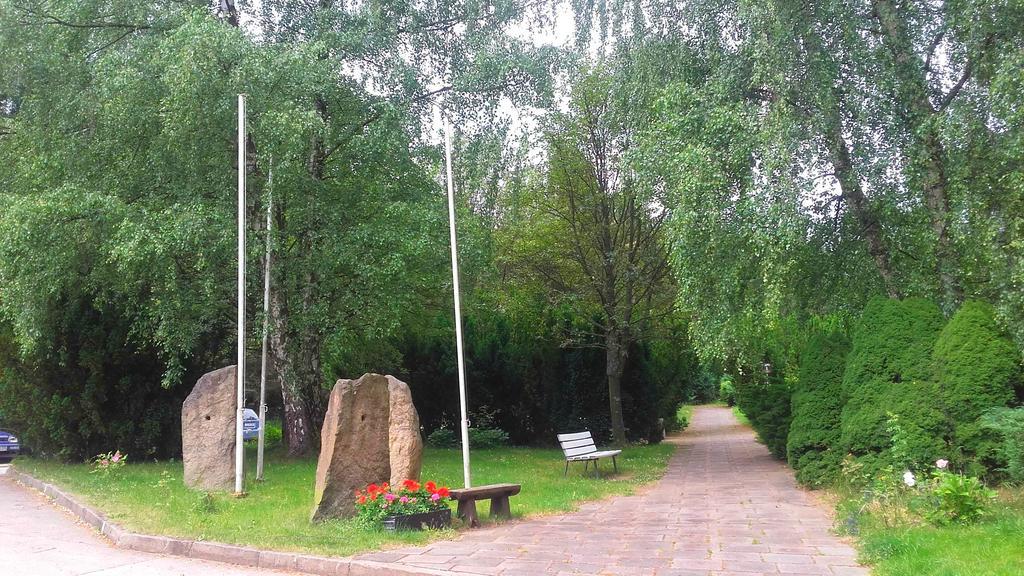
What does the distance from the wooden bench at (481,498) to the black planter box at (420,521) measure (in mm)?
235

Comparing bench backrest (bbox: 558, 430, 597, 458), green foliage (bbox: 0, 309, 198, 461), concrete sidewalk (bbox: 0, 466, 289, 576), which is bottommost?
concrete sidewalk (bbox: 0, 466, 289, 576)

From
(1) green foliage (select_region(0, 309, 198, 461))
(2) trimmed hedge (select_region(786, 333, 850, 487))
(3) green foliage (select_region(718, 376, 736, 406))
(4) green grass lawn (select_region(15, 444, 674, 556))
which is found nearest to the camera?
(4) green grass lawn (select_region(15, 444, 674, 556))

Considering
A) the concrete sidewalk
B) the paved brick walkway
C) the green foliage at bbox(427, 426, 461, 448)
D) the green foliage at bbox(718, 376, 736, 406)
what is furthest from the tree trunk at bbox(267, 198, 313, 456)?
the green foliage at bbox(718, 376, 736, 406)

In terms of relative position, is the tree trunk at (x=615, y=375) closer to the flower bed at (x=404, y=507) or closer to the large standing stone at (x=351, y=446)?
the large standing stone at (x=351, y=446)

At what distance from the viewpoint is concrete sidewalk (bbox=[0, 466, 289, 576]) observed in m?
7.12

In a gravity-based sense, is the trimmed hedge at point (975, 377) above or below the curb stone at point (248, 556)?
above

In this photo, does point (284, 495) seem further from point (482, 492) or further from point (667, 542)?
point (667, 542)

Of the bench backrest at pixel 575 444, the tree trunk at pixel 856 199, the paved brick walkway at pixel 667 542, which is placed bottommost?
the paved brick walkway at pixel 667 542

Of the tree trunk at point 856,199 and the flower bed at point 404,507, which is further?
the tree trunk at point 856,199

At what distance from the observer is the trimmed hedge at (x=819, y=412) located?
39.6ft

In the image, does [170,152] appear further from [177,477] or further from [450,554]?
[450,554]

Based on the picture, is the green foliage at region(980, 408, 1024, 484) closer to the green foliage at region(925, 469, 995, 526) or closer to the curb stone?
the green foliage at region(925, 469, 995, 526)

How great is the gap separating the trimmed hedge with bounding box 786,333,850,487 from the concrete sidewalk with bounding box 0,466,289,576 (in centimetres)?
879

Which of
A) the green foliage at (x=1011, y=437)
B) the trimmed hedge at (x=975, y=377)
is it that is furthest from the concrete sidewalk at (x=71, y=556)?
the trimmed hedge at (x=975, y=377)
